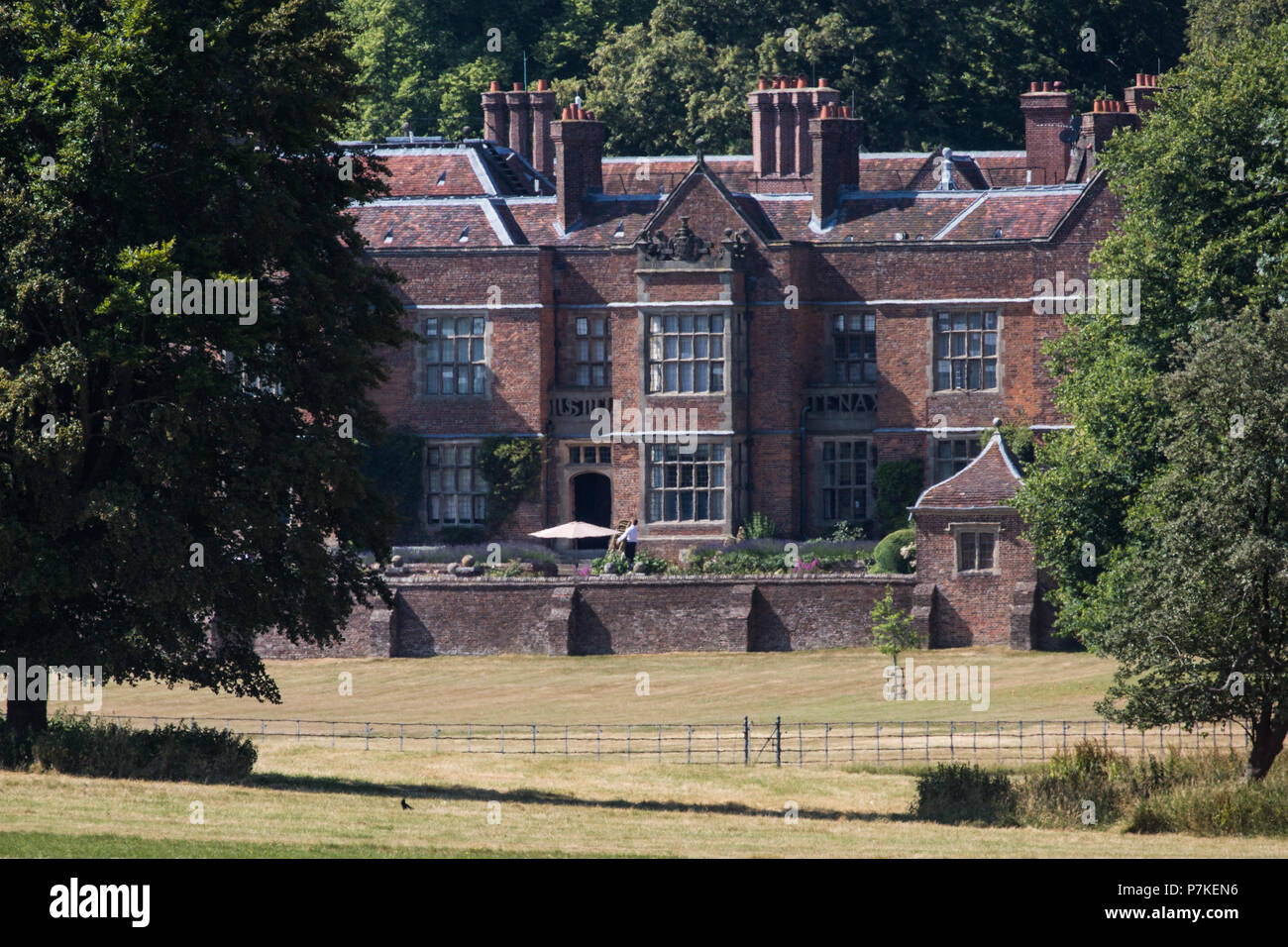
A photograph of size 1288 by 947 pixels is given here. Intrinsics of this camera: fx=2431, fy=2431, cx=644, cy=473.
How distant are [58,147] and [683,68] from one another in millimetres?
44329

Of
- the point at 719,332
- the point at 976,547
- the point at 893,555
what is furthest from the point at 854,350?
the point at 976,547

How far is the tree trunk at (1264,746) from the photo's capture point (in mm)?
32156

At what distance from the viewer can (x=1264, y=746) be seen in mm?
32250

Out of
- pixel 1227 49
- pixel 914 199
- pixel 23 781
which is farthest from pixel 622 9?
pixel 23 781

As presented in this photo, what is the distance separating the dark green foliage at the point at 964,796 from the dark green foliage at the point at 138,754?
29.3 ft

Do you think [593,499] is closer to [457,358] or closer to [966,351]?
[457,358]

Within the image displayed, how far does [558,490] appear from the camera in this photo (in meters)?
56.9

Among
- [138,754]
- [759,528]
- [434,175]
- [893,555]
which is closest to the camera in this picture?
[138,754]

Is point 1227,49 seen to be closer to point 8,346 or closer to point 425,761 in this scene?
point 425,761

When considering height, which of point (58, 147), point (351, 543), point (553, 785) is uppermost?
point (58, 147)

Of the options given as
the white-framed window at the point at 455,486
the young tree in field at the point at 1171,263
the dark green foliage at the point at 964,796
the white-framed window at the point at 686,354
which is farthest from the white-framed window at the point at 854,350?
the dark green foliage at the point at 964,796

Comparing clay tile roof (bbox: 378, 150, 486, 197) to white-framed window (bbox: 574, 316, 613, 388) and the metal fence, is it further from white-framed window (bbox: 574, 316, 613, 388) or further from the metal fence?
the metal fence

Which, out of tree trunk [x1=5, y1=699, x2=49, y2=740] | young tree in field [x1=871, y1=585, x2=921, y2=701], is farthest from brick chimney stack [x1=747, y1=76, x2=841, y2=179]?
tree trunk [x1=5, y1=699, x2=49, y2=740]

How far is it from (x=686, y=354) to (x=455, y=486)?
6249 mm
